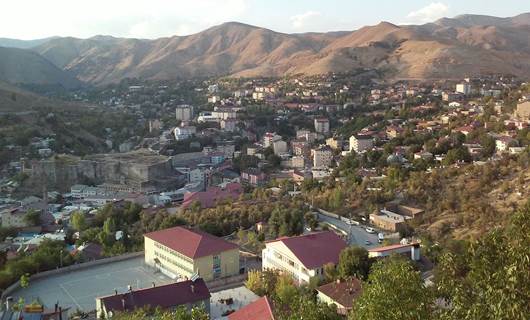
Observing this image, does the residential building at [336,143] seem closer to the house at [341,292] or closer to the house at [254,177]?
the house at [254,177]

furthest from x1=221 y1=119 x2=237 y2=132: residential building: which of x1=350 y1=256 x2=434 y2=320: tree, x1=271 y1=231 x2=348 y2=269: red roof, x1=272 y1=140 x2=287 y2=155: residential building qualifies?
x1=350 y1=256 x2=434 y2=320: tree

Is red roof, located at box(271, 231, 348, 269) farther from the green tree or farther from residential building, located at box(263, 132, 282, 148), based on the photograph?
residential building, located at box(263, 132, 282, 148)

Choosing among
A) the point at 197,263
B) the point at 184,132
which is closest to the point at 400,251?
the point at 197,263

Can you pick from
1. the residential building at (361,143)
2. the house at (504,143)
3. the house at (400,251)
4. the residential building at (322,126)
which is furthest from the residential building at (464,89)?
the house at (400,251)

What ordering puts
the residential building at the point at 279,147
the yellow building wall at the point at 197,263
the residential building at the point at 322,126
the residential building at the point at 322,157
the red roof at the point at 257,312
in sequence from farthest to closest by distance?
the residential building at the point at 322,126, the residential building at the point at 279,147, the residential building at the point at 322,157, the yellow building wall at the point at 197,263, the red roof at the point at 257,312

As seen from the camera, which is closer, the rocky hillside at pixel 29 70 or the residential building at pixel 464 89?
the residential building at pixel 464 89

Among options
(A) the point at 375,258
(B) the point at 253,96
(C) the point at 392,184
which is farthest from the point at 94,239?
(B) the point at 253,96

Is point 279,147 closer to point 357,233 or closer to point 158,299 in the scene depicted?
point 357,233
